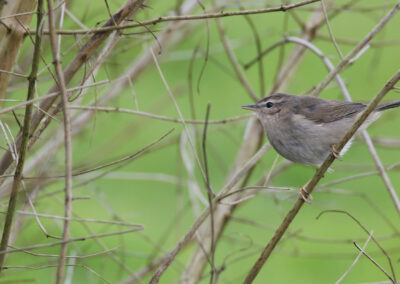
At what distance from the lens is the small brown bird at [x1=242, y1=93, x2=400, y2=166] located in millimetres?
4109

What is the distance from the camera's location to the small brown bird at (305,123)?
411cm

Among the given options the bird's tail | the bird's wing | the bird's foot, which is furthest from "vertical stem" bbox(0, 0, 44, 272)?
the bird's wing

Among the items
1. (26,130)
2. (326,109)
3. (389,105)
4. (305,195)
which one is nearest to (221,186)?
(326,109)

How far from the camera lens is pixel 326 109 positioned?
4.46 metres

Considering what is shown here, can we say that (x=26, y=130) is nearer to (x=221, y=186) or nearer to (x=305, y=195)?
(x=305, y=195)

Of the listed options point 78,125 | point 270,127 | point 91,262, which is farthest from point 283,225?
point 91,262

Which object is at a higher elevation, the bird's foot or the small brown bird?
the small brown bird

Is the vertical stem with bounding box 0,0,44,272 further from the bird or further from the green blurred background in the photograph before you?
the green blurred background

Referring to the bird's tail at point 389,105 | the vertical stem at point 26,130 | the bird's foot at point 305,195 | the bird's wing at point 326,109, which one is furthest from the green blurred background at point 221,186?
the vertical stem at point 26,130

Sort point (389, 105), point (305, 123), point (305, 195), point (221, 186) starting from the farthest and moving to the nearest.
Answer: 1. point (221, 186)
2. point (305, 123)
3. point (389, 105)
4. point (305, 195)

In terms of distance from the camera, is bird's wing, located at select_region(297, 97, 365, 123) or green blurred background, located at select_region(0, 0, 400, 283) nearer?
bird's wing, located at select_region(297, 97, 365, 123)

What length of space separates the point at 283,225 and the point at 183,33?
9.62ft

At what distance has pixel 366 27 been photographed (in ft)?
38.1

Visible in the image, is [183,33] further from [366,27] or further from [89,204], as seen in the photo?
[366,27]
